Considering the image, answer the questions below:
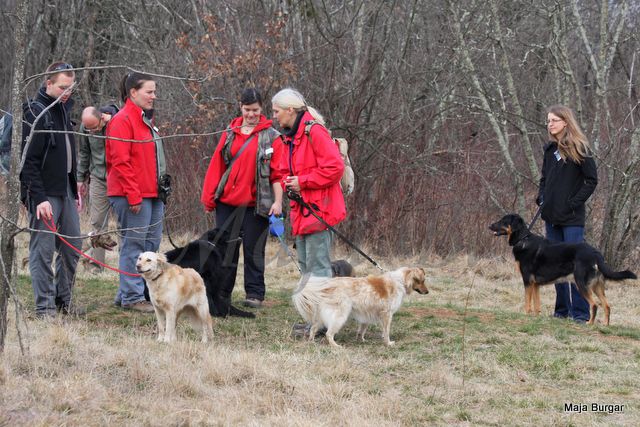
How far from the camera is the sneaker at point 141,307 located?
7.53 meters

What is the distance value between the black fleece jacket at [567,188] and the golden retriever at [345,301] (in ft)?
7.49

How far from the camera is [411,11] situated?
1384 cm

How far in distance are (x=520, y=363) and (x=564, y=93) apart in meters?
6.77

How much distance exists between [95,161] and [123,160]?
5.30 feet

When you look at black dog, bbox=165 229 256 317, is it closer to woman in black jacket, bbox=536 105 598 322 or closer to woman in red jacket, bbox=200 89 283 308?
woman in red jacket, bbox=200 89 283 308

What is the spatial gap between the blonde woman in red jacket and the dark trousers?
2.19ft

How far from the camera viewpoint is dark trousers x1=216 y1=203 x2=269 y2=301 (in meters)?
7.74

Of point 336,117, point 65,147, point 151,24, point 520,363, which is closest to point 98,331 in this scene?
point 65,147

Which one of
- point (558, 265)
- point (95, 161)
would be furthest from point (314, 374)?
point (95, 161)

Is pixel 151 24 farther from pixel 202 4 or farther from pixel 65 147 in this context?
pixel 65 147

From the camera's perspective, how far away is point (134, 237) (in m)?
7.19

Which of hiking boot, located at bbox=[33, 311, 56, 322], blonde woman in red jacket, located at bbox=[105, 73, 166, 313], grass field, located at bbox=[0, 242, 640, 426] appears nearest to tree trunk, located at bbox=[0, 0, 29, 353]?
grass field, located at bbox=[0, 242, 640, 426]

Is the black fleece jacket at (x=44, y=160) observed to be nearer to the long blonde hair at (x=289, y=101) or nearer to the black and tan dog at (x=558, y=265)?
the long blonde hair at (x=289, y=101)

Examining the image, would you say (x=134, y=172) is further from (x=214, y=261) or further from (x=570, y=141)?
(x=570, y=141)
